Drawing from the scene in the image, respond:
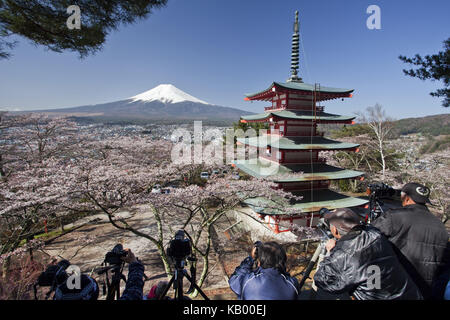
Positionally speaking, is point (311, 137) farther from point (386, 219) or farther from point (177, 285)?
point (177, 285)

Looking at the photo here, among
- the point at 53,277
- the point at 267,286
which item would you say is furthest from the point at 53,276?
the point at 267,286

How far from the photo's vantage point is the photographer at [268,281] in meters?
1.47

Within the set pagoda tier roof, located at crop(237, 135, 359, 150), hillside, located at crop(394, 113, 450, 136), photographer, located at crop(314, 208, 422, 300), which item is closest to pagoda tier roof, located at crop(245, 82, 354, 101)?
pagoda tier roof, located at crop(237, 135, 359, 150)

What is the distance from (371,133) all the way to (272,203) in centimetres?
1845

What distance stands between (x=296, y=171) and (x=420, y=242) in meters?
6.82

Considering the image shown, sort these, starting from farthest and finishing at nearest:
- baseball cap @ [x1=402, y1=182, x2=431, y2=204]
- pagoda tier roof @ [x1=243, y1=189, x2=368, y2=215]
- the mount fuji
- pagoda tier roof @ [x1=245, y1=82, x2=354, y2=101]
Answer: the mount fuji, pagoda tier roof @ [x1=245, y1=82, x2=354, y2=101], pagoda tier roof @ [x1=243, y1=189, x2=368, y2=215], baseball cap @ [x1=402, y1=182, x2=431, y2=204]

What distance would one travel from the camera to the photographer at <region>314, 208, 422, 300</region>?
1381mm

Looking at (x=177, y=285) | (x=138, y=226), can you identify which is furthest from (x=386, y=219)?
(x=138, y=226)

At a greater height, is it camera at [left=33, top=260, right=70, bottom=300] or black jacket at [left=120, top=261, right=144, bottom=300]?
camera at [left=33, top=260, right=70, bottom=300]

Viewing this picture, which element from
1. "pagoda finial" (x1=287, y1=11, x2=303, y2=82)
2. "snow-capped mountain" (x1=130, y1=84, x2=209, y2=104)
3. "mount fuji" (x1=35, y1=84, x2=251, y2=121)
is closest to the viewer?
"pagoda finial" (x1=287, y1=11, x2=303, y2=82)

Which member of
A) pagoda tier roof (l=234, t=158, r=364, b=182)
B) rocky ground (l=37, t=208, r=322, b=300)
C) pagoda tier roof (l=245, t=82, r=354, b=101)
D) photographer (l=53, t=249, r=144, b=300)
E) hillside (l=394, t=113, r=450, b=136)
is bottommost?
rocky ground (l=37, t=208, r=322, b=300)

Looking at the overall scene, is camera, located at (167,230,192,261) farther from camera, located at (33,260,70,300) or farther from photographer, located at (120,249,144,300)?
camera, located at (33,260,70,300)

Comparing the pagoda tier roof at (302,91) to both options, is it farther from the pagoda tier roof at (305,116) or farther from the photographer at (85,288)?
the photographer at (85,288)
